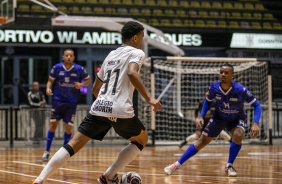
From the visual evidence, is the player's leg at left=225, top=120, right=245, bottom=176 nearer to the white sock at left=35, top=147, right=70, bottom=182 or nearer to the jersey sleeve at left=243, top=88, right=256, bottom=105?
the jersey sleeve at left=243, top=88, right=256, bottom=105

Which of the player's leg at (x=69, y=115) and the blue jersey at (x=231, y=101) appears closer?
the blue jersey at (x=231, y=101)

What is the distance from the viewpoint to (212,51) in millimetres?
23578

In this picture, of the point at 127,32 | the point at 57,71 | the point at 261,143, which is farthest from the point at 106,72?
the point at 261,143

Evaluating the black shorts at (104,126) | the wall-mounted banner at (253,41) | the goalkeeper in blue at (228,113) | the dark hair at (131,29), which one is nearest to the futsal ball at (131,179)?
the black shorts at (104,126)

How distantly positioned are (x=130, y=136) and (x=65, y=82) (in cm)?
468

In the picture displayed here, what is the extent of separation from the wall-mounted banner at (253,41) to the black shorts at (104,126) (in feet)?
59.2

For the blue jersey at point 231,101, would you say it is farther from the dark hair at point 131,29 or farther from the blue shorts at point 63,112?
the blue shorts at point 63,112

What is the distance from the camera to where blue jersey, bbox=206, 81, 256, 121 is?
7.20 meters

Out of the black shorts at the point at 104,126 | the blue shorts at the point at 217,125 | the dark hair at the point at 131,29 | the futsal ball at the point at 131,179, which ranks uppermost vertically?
the dark hair at the point at 131,29

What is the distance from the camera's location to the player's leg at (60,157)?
4664mm

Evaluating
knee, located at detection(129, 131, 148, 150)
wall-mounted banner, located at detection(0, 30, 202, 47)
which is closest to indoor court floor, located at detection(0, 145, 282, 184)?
knee, located at detection(129, 131, 148, 150)

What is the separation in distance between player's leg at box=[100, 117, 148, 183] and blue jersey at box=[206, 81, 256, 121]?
2.37 meters

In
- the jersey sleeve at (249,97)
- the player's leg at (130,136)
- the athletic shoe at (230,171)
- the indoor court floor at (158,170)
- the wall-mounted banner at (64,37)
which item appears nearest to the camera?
the player's leg at (130,136)

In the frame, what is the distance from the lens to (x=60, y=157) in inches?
185
